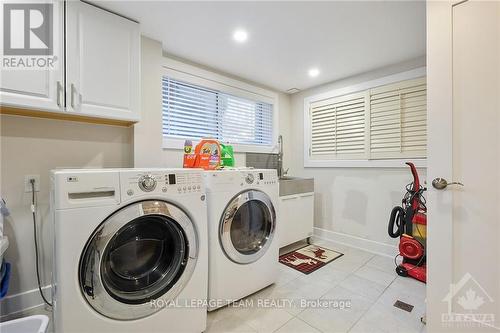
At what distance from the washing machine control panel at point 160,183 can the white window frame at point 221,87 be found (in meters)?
1.09

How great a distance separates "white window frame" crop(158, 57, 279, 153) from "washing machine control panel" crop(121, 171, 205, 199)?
109 cm

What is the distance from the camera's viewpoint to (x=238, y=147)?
2830mm

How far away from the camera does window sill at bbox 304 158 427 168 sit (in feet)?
7.47

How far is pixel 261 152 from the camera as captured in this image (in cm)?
311

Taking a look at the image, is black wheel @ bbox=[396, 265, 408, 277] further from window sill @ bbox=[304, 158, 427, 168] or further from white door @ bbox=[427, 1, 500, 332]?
window sill @ bbox=[304, 158, 427, 168]

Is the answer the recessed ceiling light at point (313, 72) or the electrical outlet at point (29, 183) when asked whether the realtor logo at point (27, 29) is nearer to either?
the electrical outlet at point (29, 183)

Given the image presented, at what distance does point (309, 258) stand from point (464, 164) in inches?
67.0

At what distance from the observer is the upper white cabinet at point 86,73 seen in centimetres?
131

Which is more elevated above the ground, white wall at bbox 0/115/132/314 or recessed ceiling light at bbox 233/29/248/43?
recessed ceiling light at bbox 233/29/248/43

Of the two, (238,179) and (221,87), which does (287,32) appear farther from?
(238,179)

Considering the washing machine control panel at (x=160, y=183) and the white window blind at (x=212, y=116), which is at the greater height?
the white window blind at (x=212, y=116)

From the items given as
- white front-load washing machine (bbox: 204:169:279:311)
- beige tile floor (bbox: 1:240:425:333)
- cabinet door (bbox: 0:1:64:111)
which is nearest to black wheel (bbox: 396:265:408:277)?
beige tile floor (bbox: 1:240:425:333)

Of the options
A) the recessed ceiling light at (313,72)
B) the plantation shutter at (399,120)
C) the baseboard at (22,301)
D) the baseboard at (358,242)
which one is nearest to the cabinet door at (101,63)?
the baseboard at (22,301)

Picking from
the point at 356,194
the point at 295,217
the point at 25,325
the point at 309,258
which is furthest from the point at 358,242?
the point at 25,325
